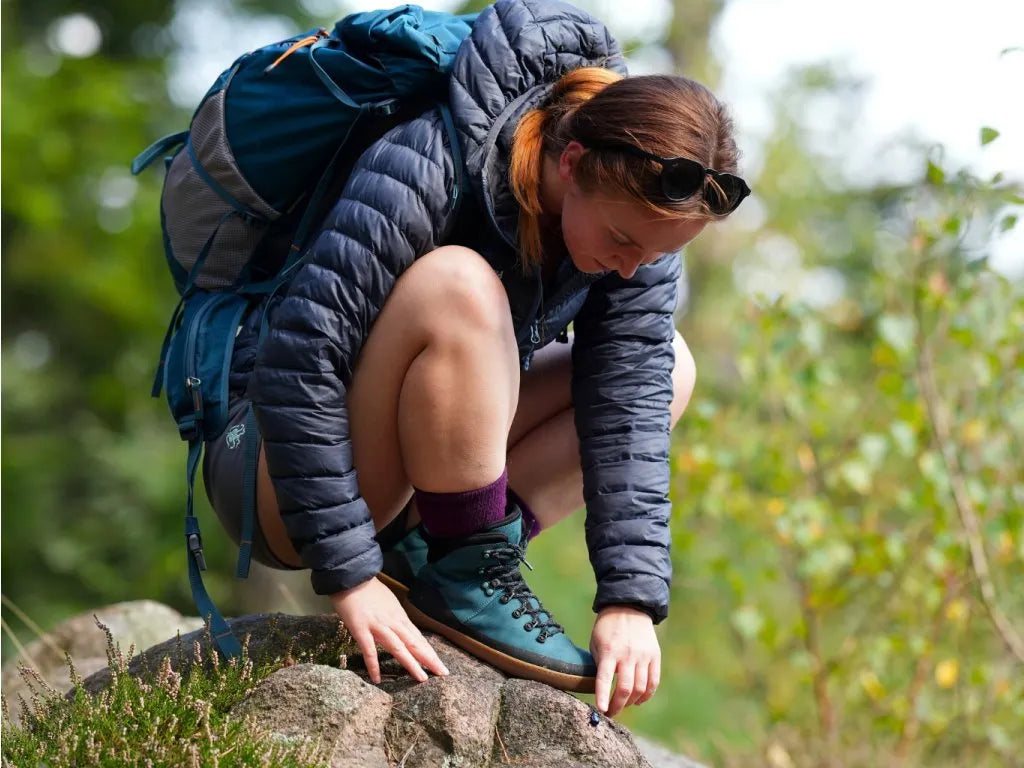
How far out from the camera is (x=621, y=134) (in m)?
1.77

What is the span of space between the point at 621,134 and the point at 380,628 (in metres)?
0.88

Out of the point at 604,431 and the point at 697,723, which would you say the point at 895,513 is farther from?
the point at 604,431

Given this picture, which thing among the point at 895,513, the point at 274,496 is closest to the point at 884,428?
the point at 895,513

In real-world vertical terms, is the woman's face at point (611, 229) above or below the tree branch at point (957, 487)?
above

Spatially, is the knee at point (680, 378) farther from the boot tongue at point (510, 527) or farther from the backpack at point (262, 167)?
the backpack at point (262, 167)

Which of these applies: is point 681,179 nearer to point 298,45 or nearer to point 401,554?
point 298,45

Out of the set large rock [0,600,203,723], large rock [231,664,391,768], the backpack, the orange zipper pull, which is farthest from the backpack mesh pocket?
large rock [0,600,203,723]

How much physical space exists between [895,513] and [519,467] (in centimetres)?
366

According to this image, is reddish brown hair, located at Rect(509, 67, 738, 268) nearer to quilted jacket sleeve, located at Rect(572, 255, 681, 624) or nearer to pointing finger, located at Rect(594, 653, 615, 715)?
quilted jacket sleeve, located at Rect(572, 255, 681, 624)

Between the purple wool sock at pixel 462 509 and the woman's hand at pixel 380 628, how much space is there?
Result: 0.49 feet

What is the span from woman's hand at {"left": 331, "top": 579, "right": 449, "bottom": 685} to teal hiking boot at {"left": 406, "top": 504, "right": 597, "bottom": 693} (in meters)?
0.10

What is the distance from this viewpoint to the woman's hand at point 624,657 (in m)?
1.85

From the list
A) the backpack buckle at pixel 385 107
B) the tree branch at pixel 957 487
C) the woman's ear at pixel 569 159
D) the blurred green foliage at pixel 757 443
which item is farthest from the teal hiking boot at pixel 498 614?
the tree branch at pixel 957 487

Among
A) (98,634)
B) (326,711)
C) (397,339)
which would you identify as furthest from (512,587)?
(98,634)
